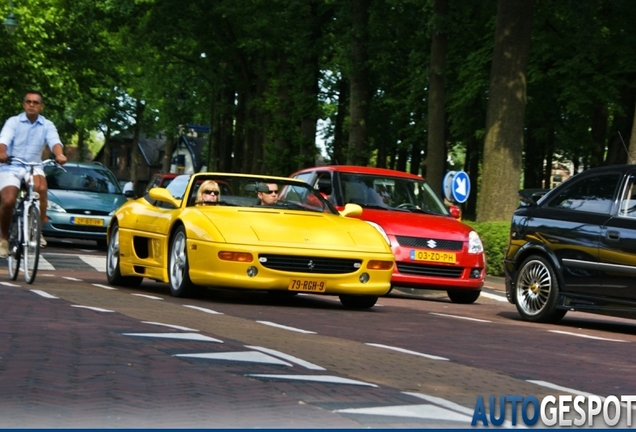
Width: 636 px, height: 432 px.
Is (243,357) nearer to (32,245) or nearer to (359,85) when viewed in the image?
(32,245)

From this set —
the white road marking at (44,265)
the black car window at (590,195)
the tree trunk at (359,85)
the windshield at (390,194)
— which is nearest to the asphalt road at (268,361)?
the black car window at (590,195)

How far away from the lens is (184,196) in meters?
14.1

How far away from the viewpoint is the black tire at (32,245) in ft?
45.8

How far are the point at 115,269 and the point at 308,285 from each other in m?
3.40

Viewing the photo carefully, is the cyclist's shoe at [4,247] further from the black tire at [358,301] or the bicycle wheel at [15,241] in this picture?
the black tire at [358,301]

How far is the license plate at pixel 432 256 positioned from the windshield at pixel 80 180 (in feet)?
36.6

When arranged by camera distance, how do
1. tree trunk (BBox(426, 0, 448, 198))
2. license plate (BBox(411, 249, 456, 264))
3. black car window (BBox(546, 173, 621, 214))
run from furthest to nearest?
tree trunk (BBox(426, 0, 448, 198)) < license plate (BBox(411, 249, 456, 264)) < black car window (BBox(546, 173, 621, 214))

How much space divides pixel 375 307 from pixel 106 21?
3449cm

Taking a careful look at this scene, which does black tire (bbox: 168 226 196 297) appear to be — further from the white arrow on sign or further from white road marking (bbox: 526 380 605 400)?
the white arrow on sign

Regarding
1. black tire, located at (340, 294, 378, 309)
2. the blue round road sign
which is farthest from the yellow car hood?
the blue round road sign

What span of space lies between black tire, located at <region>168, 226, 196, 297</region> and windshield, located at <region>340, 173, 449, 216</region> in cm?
409

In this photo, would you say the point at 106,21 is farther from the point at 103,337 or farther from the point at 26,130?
the point at 103,337

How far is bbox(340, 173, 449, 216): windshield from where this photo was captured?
57.3ft

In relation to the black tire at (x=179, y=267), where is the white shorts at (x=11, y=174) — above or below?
above
